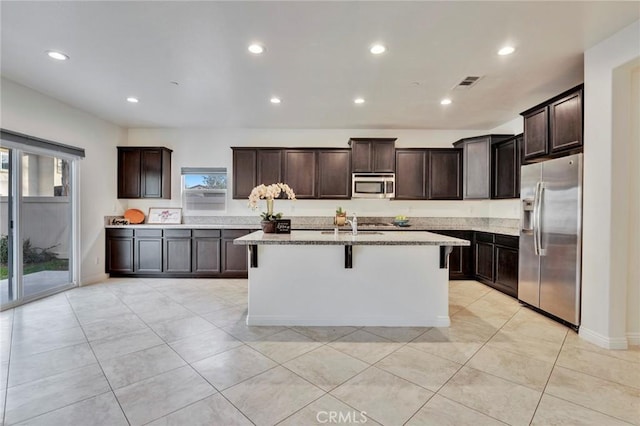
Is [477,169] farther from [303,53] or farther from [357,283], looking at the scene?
[303,53]

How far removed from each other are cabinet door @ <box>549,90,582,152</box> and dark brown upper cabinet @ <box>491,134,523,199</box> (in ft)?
3.64

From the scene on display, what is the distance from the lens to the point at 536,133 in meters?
3.46

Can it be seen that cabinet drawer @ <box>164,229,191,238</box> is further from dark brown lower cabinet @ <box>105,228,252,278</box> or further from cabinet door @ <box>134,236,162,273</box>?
cabinet door @ <box>134,236,162,273</box>

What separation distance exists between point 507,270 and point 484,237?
0.72 metres

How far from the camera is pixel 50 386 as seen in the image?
2045 mm

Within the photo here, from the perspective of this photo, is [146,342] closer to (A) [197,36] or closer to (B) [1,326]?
(B) [1,326]

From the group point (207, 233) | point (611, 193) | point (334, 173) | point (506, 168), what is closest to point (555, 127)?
point (611, 193)

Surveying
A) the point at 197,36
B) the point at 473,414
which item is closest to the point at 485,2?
the point at 197,36

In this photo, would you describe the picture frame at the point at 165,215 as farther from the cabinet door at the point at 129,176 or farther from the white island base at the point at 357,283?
the white island base at the point at 357,283

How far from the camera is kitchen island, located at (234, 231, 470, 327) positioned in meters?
3.11

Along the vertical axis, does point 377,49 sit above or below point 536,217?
above

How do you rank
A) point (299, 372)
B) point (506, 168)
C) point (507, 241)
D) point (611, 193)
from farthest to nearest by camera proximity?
point (506, 168) → point (507, 241) → point (611, 193) → point (299, 372)

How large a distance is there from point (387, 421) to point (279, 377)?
2.74ft

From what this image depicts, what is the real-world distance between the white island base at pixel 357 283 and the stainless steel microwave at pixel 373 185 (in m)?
2.28
